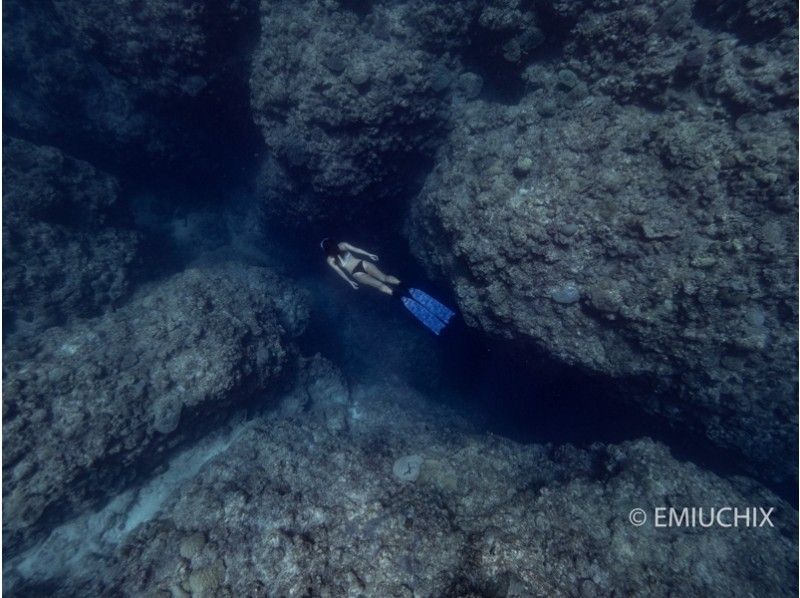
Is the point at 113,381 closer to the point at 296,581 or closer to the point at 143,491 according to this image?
the point at 143,491

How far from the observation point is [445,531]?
4.10 metres

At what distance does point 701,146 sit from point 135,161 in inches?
428

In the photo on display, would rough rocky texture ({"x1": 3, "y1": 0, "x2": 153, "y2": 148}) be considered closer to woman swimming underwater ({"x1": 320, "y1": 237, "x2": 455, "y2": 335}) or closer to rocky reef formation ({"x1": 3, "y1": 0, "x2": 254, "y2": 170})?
rocky reef formation ({"x1": 3, "y1": 0, "x2": 254, "y2": 170})

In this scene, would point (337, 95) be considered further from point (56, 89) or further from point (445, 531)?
point (56, 89)

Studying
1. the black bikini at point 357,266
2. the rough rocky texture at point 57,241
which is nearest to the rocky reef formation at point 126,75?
the rough rocky texture at point 57,241

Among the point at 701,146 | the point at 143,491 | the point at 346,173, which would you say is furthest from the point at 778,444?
the point at 143,491

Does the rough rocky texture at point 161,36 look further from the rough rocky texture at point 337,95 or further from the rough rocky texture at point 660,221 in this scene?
the rough rocky texture at point 660,221

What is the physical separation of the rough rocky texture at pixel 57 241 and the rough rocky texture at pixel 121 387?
4.58ft

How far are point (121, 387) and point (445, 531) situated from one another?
4626 mm

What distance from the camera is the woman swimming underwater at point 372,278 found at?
261 inches

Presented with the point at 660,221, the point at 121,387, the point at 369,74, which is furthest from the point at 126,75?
the point at 660,221

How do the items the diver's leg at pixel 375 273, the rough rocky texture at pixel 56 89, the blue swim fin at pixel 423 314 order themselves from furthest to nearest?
the rough rocky texture at pixel 56 89, the blue swim fin at pixel 423 314, the diver's leg at pixel 375 273

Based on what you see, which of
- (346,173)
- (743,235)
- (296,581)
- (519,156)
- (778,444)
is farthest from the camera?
(346,173)

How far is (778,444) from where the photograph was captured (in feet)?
15.4
